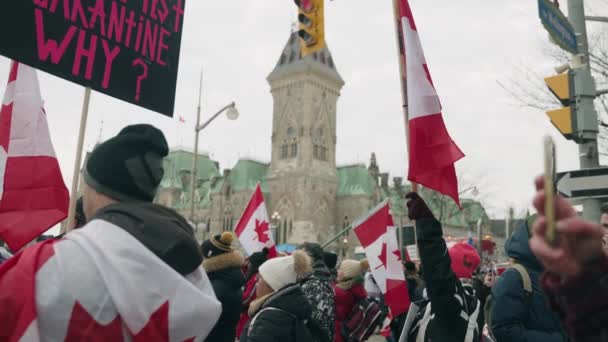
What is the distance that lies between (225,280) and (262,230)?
17.5ft

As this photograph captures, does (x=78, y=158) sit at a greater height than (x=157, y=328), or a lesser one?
greater

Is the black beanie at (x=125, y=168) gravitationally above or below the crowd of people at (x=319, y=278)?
above

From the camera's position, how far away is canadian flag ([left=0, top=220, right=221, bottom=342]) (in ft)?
5.42

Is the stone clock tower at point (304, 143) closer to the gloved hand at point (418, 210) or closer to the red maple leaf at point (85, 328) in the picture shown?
the gloved hand at point (418, 210)

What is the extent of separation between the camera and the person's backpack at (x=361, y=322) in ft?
19.3

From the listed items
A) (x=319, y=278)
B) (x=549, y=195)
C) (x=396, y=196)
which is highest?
(x=396, y=196)

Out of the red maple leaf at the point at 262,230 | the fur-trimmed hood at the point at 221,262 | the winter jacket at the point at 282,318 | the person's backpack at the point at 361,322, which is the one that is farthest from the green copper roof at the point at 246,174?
the winter jacket at the point at 282,318

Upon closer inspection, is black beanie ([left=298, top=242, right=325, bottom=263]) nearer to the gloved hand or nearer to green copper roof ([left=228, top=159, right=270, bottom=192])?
the gloved hand

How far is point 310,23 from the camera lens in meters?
6.59

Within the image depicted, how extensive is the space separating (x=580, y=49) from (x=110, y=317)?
307 inches

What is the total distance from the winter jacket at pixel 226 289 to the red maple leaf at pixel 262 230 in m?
5.06

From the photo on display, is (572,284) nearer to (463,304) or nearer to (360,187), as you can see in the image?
(463,304)

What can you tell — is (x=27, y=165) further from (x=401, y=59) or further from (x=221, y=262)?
(x=401, y=59)

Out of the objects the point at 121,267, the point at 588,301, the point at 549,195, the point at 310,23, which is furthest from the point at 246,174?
the point at 549,195
